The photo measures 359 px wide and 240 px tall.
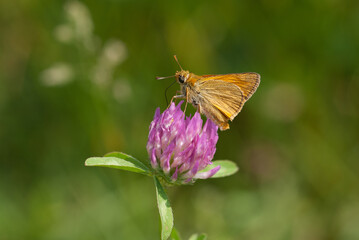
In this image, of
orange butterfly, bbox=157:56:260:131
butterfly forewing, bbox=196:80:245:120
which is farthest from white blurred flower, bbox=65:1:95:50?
butterfly forewing, bbox=196:80:245:120

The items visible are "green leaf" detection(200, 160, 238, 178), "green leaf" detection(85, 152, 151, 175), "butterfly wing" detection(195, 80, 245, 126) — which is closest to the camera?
"green leaf" detection(85, 152, 151, 175)

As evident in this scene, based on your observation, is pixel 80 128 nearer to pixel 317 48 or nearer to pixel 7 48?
pixel 7 48

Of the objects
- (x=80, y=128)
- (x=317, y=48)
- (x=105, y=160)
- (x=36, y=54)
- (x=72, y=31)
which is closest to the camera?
(x=105, y=160)

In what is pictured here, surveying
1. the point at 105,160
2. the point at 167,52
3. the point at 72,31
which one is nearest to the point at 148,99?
the point at 167,52

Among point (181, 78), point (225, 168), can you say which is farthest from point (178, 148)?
point (181, 78)

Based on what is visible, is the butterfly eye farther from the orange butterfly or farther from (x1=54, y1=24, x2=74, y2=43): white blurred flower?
(x1=54, y1=24, x2=74, y2=43): white blurred flower
